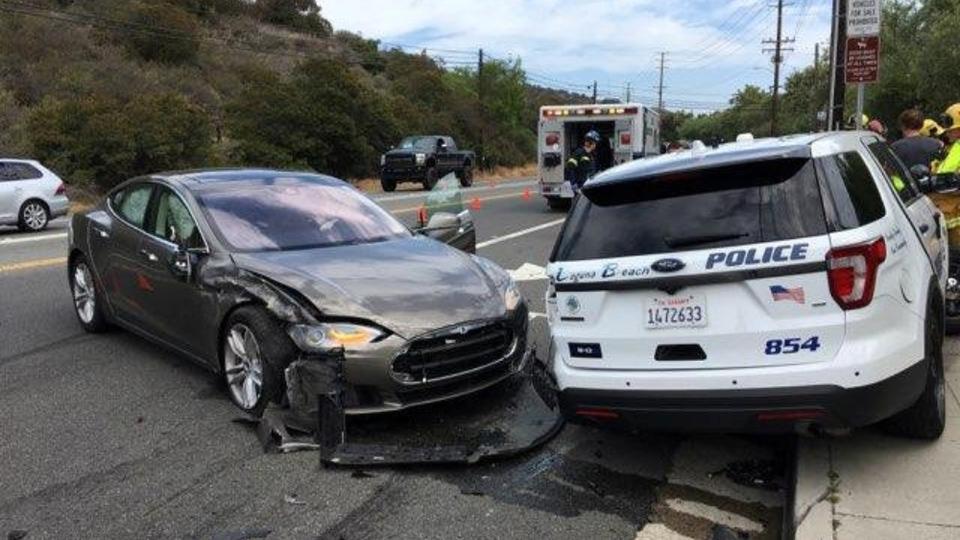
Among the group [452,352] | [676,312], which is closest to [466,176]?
[452,352]

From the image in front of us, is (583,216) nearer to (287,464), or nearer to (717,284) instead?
(717,284)

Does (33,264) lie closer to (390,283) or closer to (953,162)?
(390,283)

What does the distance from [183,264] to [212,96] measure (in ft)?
144

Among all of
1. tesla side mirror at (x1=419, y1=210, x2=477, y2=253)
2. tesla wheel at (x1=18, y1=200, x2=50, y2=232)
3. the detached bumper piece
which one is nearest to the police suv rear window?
the detached bumper piece

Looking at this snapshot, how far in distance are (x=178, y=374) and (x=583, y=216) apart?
340 centimetres

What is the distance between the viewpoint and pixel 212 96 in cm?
4700

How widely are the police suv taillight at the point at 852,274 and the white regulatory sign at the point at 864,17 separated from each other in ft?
28.4

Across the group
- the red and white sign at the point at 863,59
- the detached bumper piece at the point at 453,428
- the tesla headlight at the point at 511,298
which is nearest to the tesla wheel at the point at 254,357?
the detached bumper piece at the point at 453,428

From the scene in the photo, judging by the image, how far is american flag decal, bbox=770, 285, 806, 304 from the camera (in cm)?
384

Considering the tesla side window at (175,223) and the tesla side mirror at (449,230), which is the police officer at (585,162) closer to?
the tesla side mirror at (449,230)

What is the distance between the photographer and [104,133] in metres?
24.7

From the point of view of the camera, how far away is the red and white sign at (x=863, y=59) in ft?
37.3

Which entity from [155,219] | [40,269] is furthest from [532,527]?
[40,269]

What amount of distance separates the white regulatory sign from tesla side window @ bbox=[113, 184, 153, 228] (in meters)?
9.07
